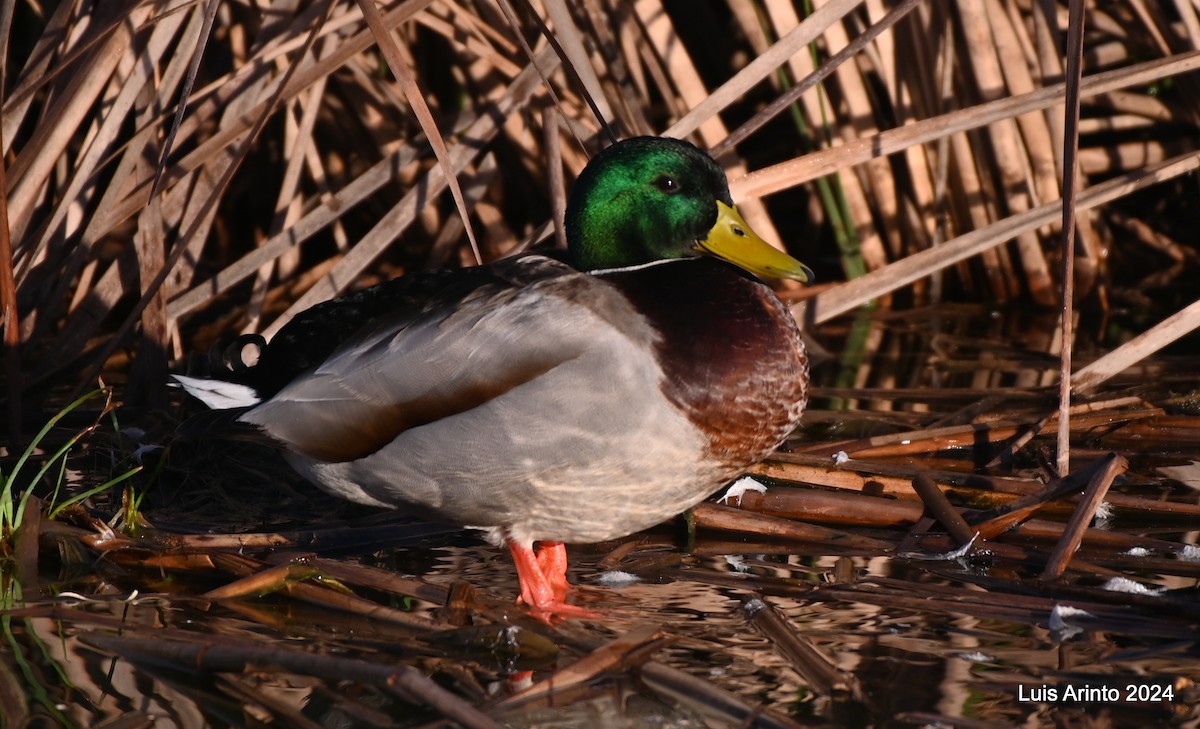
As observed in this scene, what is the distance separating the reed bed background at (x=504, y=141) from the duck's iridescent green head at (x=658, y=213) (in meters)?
0.49

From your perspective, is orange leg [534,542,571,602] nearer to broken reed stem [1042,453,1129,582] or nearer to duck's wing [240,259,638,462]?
duck's wing [240,259,638,462]

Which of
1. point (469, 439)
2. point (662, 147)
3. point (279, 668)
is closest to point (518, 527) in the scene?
point (469, 439)

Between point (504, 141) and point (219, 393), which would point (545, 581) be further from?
point (504, 141)

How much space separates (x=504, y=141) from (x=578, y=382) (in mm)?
2979

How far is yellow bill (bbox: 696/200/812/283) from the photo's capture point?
358 centimetres

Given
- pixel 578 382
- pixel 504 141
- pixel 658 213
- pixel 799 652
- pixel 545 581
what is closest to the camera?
pixel 799 652

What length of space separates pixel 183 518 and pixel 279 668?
1.40 metres

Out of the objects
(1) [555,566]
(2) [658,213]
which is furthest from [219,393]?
(2) [658,213]

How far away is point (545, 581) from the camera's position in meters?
3.50

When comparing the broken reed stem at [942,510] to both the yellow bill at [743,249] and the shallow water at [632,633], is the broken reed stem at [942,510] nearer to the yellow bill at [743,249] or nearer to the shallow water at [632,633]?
the shallow water at [632,633]

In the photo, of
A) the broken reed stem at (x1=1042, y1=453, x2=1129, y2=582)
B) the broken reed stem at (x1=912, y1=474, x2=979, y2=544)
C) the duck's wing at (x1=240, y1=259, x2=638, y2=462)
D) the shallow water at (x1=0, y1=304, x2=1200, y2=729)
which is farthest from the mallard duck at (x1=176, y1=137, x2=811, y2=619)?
the broken reed stem at (x1=1042, y1=453, x2=1129, y2=582)

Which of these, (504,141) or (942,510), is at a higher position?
→ (504,141)

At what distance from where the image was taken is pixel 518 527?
11.3ft

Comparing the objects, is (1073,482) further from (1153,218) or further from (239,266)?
(1153,218)
